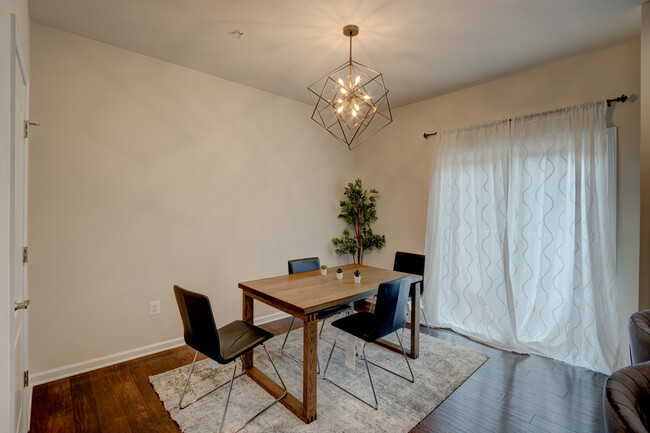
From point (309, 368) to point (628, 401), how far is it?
148 cm

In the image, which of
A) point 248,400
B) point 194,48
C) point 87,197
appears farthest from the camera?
point 194,48

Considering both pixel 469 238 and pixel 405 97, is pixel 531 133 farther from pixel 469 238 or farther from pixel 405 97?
pixel 405 97

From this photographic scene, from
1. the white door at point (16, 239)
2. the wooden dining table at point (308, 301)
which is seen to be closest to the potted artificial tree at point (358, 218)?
the wooden dining table at point (308, 301)

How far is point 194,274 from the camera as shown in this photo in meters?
3.12

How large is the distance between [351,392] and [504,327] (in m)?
1.81

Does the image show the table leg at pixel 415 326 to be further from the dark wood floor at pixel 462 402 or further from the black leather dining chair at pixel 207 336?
the black leather dining chair at pixel 207 336

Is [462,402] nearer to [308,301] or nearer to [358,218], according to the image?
[308,301]

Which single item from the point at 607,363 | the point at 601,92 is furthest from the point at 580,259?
the point at 601,92

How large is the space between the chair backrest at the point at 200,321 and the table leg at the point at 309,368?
1.69 feet

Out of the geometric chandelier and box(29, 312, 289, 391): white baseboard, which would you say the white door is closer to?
box(29, 312, 289, 391): white baseboard

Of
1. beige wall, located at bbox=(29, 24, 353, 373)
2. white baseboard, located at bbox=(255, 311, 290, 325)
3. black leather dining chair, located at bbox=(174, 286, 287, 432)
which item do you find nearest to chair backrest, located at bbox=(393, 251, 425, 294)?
beige wall, located at bbox=(29, 24, 353, 373)

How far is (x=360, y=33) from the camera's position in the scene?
2428 mm

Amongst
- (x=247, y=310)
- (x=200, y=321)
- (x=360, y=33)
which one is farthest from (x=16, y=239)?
(x=360, y=33)

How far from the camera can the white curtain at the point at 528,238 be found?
8.60 feet
